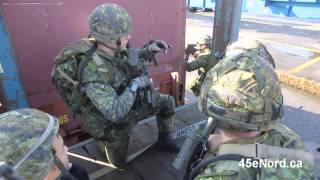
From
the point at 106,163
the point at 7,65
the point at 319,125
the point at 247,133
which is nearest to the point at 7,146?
the point at 247,133

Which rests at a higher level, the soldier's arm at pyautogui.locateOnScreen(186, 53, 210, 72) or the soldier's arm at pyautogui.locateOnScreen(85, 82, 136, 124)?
the soldier's arm at pyautogui.locateOnScreen(85, 82, 136, 124)

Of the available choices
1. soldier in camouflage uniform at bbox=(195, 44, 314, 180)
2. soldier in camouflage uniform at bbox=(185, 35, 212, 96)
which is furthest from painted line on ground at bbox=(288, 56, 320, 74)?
soldier in camouflage uniform at bbox=(195, 44, 314, 180)

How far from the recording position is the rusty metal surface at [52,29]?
8.25 ft

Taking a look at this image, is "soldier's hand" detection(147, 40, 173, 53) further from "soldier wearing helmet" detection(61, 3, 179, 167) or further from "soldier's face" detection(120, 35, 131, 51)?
"soldier's face" detection(120, 35, 131, 51)

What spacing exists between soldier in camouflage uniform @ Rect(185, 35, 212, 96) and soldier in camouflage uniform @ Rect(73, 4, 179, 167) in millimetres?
1055

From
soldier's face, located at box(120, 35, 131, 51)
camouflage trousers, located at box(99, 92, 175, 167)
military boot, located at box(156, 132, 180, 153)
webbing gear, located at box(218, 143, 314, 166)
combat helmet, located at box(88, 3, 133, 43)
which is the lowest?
military boot, located at box(156, 132, 180, 153)

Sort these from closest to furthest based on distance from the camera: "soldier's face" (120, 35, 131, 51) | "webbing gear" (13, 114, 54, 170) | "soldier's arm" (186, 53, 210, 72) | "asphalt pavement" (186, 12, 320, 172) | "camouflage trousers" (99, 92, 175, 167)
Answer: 1. "webbing gear" (13, 114, 54, 170)
2. "soldier's face" (120, 35, 131, 51)
3. "camouflage trousers" (99, 92, 175, 167)
4. "soldier's arm" (186, 53, 210, 72)
5. "asphalt pavement" (186, 12, 320, 172)

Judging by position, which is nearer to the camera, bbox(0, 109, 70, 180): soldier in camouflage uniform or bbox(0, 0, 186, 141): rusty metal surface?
bbox(0, 109, 70, 180): soldier in camouflage uniform

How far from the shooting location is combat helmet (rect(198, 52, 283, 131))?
4.60 ft

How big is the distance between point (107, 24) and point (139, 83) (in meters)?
0.54

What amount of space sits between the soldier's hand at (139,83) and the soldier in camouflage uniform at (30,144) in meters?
1.05

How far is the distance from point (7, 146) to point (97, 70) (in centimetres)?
121

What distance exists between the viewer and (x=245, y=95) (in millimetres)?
1398

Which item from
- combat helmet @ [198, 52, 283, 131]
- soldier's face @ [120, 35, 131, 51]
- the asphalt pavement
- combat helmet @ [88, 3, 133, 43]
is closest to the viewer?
combat helmet @ [198, 52, 283, 131]
